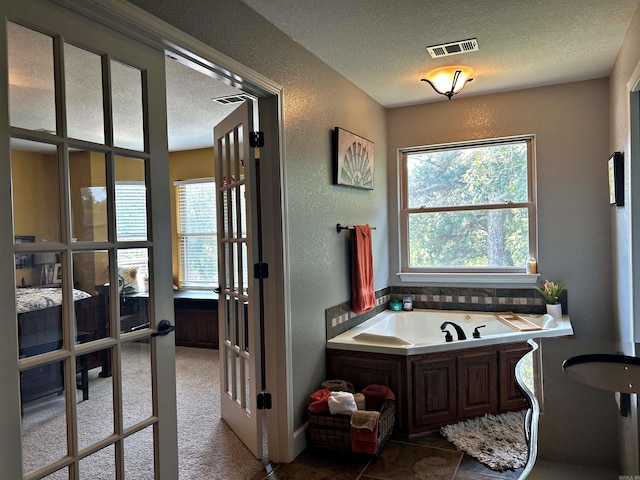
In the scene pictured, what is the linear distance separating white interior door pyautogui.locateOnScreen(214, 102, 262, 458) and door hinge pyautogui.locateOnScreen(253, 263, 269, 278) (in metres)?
0.03

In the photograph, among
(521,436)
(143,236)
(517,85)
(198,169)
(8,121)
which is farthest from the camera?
(198,169)

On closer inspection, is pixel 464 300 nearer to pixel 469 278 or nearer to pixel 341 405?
pixel 469 278

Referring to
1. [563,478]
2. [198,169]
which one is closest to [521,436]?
[563,478]

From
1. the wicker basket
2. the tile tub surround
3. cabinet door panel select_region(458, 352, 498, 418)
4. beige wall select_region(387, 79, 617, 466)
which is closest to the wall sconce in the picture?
beige wall select_region(387, 79, 617, 466)

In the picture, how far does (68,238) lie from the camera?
5.21ft

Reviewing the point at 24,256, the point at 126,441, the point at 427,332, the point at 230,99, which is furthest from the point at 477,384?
the point at 230,99

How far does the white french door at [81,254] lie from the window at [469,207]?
3117 millimetres

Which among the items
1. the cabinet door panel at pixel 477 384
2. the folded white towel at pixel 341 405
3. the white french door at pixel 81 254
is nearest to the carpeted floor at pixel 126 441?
the white french door at pixel 81 254

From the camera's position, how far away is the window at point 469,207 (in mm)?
4258

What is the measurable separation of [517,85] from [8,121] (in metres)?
3.85

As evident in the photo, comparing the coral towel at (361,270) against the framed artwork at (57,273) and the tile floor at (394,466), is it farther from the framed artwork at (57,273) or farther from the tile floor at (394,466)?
the framed artwork at (57,273)

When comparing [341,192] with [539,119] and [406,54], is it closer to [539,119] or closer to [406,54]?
[406,54]

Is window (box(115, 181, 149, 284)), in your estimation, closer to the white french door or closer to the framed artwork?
the white french door

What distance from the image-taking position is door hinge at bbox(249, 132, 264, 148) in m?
2.81
